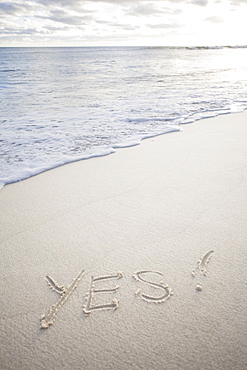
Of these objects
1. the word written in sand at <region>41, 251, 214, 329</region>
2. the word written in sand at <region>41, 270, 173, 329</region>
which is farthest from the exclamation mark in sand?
the word written in sand at <region>41, 270, 173, 329</region>

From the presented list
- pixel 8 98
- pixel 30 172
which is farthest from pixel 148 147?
pixel 8 98

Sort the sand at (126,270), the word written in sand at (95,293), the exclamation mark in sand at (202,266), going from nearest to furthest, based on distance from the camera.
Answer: the sand at (126,270) → the word written in sand at (95,293) → the exclamation mark in sand at (202,266)

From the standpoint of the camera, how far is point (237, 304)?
1.34 m

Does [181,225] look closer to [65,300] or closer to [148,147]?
[65,300]

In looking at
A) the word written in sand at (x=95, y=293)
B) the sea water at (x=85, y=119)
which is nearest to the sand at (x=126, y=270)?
the word written in sand at (x=95, y=293)

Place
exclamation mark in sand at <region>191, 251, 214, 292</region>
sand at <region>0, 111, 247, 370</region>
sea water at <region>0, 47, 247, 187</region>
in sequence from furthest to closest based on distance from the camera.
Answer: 1. sea water at <region>0, 47, 247, 187</region>
2. exclamation mark in sand at <region>191, 251, 214, 292</region>
3. sand at <region>0, 111, 247, 370</region>

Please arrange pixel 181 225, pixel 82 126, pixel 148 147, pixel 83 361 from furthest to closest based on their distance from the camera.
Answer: pixel 82 126 → pixel 148 147 → pixel 181 225 → pixel 83 361

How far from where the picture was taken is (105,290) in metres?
1.44

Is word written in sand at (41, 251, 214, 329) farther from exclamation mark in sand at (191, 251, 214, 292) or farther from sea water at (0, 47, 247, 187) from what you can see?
sea water at (0, 47, 247, 187)

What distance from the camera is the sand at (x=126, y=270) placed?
1170 millimetres

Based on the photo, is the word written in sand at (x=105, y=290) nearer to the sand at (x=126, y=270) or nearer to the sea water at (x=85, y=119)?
the sand at (x=126, y=270)

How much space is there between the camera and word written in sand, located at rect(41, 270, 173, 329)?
1327 mm

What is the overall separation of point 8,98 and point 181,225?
799 centimetres

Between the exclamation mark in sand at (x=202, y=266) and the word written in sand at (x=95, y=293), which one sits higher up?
the exclamation mark in sand at (x=202, y=266)
